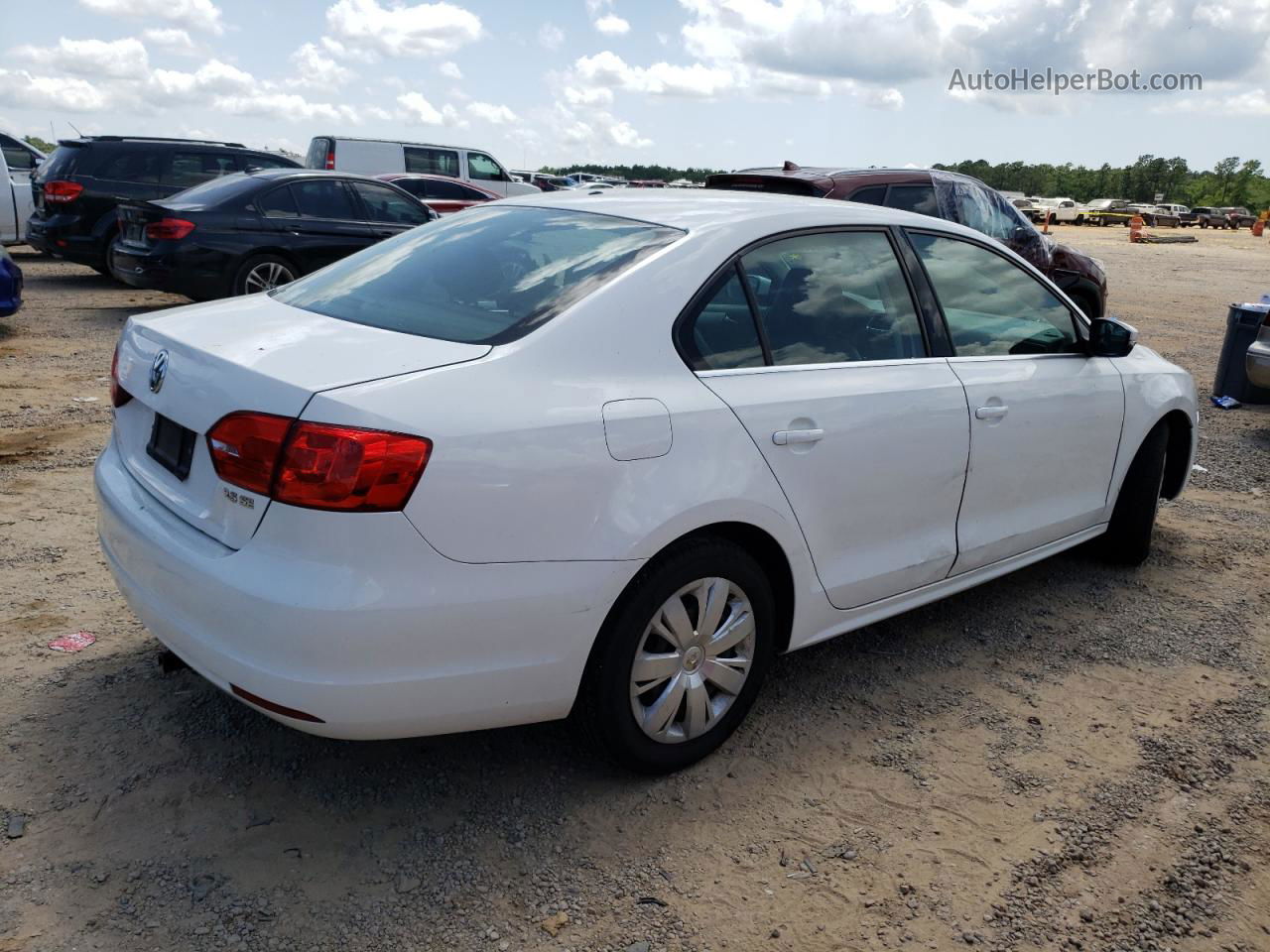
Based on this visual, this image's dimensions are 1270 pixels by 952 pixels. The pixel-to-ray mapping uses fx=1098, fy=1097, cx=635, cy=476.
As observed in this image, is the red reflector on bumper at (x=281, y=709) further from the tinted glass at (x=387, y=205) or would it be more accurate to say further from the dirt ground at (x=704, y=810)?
the tinted glass at (x=387, y=205)

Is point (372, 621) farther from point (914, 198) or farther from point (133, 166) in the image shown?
point (133, 166)

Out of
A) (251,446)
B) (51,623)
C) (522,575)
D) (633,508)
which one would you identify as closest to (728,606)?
(633,508)

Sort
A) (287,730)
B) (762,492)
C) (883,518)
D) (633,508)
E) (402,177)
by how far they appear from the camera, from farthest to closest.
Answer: (402,177), (883,518), (287,730), (762,492), (633,508)

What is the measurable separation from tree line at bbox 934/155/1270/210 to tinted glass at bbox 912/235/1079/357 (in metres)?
90.8

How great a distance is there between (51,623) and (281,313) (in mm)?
1580

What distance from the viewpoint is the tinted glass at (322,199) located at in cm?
1103

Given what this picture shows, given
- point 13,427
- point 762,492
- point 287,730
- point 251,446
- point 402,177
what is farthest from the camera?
point 402,177

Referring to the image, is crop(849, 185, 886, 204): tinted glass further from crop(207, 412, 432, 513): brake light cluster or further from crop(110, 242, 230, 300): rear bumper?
crop(207, 412, 432, 513): brake light cluster

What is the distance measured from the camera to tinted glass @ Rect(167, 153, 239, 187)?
1345 centimetres

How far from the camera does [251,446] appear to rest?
8.28 ft

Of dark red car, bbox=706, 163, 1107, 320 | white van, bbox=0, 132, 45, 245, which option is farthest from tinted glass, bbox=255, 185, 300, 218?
white van, bbox=0, 132, 45, 245

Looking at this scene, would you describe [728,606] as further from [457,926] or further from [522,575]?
[457,926]

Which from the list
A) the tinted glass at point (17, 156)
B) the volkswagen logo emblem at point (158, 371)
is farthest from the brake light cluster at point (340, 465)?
the tinted glass at point (17, 156)

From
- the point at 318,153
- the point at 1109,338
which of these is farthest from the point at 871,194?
the point at 318,153
